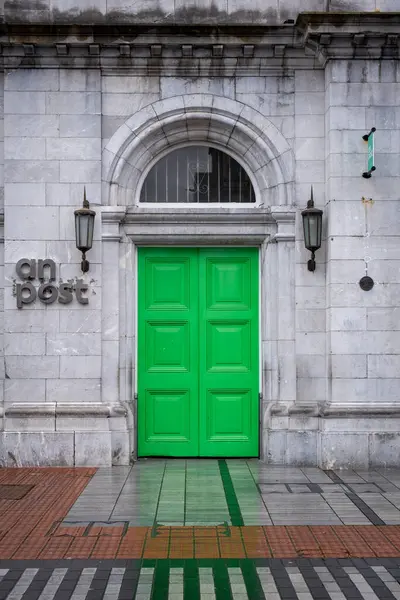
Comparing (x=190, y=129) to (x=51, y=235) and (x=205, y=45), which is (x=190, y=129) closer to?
(x=205, y=45)

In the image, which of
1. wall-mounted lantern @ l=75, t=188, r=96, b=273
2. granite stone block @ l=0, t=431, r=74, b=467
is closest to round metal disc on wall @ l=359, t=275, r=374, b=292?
wall-mounted lantern @ l=75, t=188, r=96, b=273

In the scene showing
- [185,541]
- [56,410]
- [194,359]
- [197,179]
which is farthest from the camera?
[197,179]

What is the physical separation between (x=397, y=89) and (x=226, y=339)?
4.18 metres

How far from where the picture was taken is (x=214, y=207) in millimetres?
11219

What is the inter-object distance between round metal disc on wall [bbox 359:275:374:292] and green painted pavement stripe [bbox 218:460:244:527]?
9.98 ft

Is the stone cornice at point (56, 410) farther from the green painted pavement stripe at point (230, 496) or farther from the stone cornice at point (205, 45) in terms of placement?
the stone cornice at point (205, 45)

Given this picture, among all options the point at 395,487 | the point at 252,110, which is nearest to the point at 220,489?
the point at 395,487

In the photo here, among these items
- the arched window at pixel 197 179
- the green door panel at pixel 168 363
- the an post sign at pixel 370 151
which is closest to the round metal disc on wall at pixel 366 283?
the an post sign at pixel 370 151

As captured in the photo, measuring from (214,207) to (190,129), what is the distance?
3.88 ft

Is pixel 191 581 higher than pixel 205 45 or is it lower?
lower

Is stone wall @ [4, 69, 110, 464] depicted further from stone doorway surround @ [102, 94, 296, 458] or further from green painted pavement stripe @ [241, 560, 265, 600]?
green painted pavement stripe @ [241, 560, 265, 600]

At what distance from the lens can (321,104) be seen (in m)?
11.1

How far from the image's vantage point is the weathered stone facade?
10.7m

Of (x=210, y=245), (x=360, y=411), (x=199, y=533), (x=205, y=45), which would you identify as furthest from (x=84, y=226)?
(x=199, y=533)
